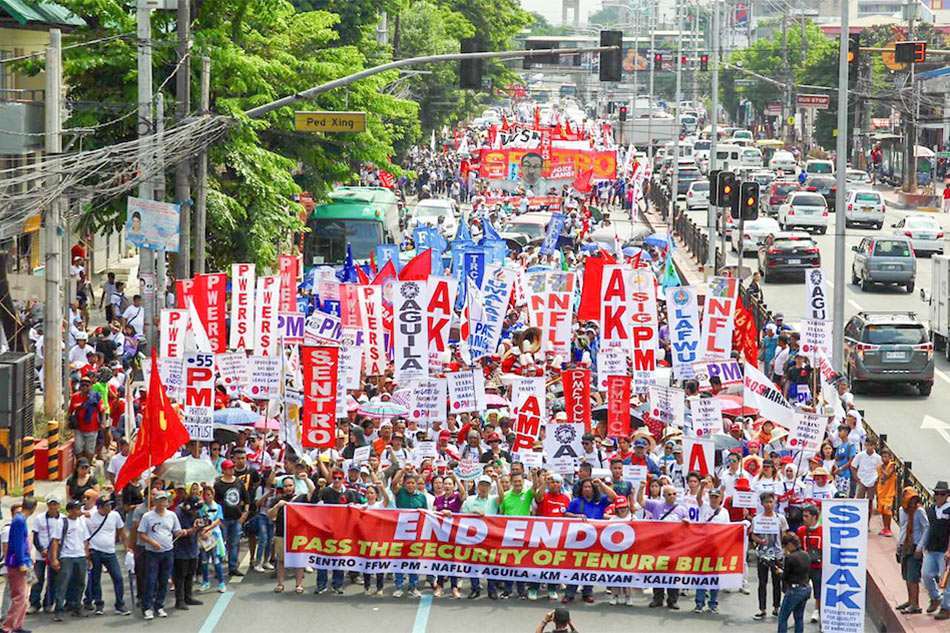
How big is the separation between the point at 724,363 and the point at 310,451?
629 centimetres

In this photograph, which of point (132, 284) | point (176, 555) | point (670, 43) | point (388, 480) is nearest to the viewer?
point (176, 555)

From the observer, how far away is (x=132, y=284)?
42094 mm

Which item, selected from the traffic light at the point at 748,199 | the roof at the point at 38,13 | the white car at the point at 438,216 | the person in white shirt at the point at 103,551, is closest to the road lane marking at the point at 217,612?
the person in white shirt at the point at 103,551

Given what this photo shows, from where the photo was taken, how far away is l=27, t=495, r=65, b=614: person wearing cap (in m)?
15.9

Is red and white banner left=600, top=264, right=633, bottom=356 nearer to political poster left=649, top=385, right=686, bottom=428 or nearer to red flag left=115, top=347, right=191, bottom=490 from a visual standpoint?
political poster left=649, top=385, right=686, bottom=428

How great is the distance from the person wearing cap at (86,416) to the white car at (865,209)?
37343mm

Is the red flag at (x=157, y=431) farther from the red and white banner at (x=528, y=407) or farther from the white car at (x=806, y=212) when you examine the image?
the white car at (x=806, y=212)

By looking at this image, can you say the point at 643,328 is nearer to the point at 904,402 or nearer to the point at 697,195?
the point at 904,402

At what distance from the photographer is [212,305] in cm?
2352

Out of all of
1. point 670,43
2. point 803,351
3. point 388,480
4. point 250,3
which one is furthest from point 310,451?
point 670,43

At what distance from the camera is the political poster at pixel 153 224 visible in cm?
2322

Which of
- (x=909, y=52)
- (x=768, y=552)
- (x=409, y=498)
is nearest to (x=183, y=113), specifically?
(x=409, y=498)

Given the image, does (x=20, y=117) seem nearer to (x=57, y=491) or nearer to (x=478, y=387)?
(x=57, y=491)

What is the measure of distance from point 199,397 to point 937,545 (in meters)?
8.23
